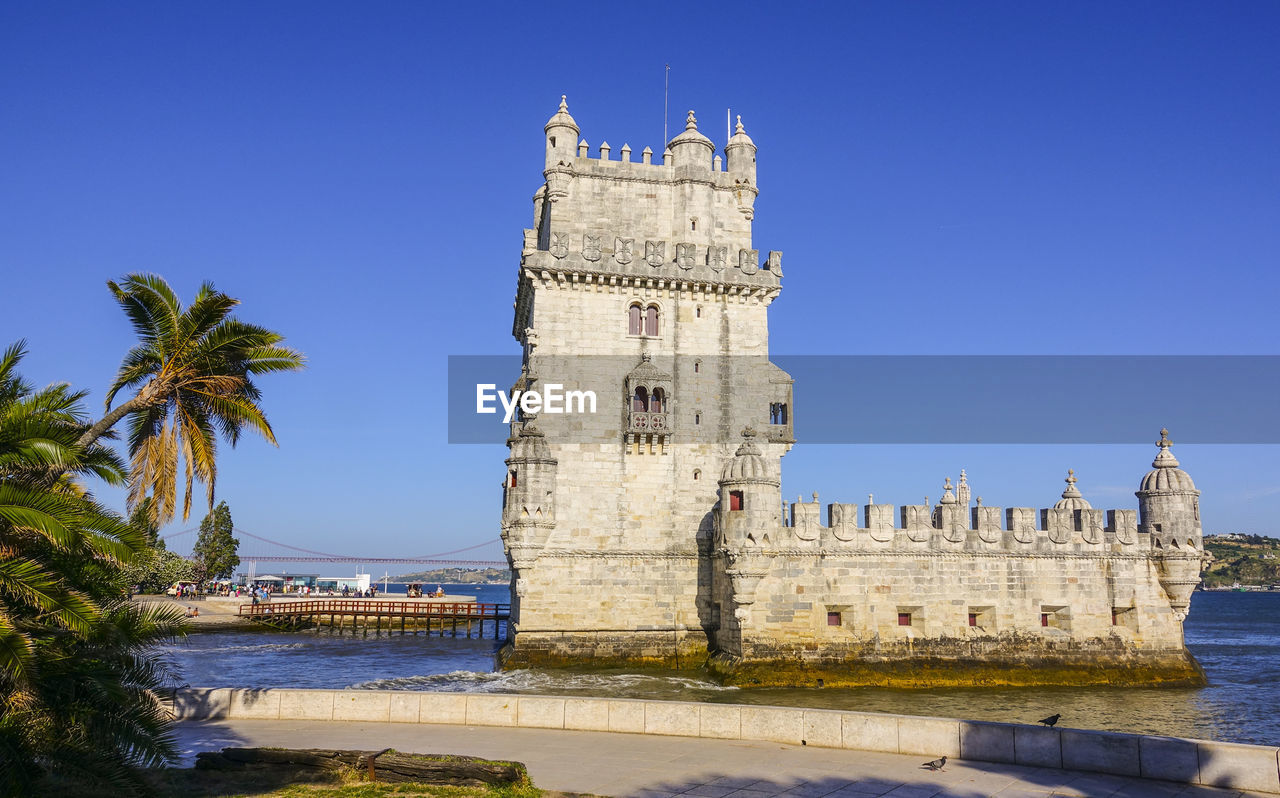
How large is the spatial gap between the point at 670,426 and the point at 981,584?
12643mm

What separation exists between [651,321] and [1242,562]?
199m

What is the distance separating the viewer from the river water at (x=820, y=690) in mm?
26172

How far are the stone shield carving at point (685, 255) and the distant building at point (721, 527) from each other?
0.09 metres

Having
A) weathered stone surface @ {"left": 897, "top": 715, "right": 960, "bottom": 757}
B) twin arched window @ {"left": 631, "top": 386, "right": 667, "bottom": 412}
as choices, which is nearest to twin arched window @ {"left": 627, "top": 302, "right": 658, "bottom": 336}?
twin arched window @ {"left": 631, "top": 386, "right": 667, "bottom": 412}

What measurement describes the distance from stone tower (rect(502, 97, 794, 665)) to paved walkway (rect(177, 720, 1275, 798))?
16.3 meters

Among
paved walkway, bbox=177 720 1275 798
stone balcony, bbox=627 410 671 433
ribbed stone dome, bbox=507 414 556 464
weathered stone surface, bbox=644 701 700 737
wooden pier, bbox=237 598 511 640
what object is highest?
stone balcony, bbox=627 410 671 433

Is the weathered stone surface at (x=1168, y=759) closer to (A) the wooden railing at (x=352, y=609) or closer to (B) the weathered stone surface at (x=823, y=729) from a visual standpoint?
(B) the weathered stone surface at (x=823, y=729)

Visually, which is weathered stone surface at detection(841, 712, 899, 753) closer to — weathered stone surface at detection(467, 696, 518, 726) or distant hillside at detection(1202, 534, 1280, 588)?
weathered stone surface at detection(467, 696, 518, 726)

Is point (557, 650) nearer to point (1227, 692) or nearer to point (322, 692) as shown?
point (322, 692)

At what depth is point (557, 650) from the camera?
31953 mm

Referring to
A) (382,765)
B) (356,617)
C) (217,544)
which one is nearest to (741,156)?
(382,765)

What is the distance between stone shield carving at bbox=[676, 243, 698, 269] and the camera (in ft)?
115

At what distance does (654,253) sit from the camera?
3472 centimetres

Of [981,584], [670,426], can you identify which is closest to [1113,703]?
[981,584]
